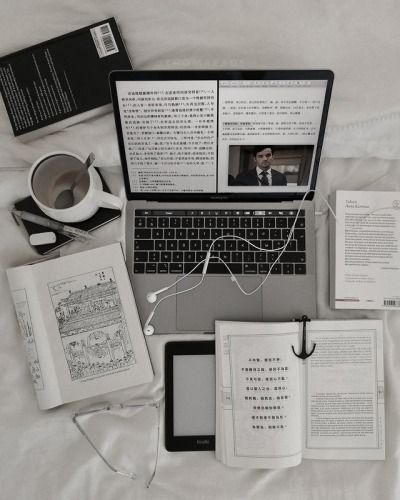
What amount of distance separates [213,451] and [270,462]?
95 millimetres

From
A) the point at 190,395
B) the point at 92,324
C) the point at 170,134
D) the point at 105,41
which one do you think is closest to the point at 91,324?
the point at 92,324

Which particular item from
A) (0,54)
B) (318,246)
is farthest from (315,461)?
(0,54)

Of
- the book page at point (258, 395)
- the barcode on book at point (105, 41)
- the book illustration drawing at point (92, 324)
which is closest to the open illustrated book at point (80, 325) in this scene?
the book illustration drawing at point (92, 324)

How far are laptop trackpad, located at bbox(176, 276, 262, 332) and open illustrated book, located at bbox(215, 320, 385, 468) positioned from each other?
23mm

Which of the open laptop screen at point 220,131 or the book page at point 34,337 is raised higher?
the open laptop screen at point 220,131

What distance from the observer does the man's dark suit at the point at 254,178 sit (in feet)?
2.59

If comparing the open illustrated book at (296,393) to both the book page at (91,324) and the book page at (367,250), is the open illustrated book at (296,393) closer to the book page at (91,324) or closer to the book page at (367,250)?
the book page at (367,250)

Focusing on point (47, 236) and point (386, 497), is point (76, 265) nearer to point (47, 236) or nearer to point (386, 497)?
point (47, 236)

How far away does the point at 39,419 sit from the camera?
0.79m

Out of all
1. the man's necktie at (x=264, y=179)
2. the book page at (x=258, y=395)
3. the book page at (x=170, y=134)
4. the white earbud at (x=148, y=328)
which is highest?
the book page at (x=170, y=134)

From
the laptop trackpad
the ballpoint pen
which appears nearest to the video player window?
the laptop trackpad

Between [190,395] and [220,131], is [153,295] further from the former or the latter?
[220,131]

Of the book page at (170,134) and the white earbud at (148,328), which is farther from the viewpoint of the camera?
the white earbud at (148,328)

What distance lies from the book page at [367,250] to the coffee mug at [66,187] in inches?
15.6
